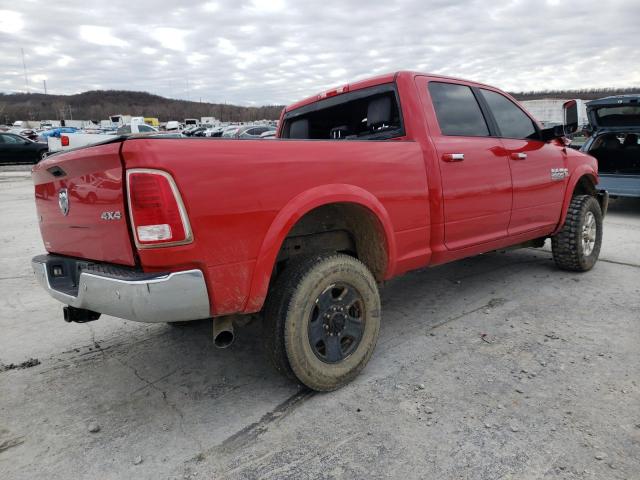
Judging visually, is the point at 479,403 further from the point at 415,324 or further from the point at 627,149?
the point at 627,149

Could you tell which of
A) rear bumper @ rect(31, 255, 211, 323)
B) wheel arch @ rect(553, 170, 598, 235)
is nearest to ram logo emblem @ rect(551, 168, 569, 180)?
wheel arch @ rect(553, 170, 598, 235)

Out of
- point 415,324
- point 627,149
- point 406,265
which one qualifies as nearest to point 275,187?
point 406,265

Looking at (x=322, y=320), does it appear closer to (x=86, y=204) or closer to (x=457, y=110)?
(x=86, y=204)

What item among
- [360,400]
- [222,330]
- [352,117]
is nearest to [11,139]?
[352,117]

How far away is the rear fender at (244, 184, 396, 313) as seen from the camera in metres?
2.28

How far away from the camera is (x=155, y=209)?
1968 millimetres

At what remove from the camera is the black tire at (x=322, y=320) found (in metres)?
2.41

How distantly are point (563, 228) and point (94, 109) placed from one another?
171707 mm

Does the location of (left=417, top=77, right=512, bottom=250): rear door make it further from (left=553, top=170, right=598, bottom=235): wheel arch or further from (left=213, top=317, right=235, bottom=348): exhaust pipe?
(left=213, top=317, right=235, bottom=348): exhaust pipe

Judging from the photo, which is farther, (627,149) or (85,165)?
(627,149)

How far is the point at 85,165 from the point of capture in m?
2.21

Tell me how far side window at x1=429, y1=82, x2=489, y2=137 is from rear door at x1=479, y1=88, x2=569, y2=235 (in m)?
0.20

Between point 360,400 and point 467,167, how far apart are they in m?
1.84

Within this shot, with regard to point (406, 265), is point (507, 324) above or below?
below
